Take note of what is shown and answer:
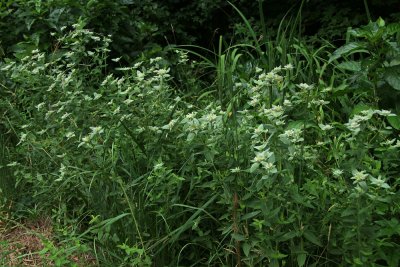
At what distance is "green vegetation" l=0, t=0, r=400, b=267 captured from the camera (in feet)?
8.84

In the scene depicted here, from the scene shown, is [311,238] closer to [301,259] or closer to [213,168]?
[301,259]

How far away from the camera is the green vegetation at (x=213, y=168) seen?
269 cm

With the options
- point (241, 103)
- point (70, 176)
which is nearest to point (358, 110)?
point (241, 103)

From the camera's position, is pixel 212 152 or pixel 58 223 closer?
pixel 212 152

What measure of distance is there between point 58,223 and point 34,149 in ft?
1.71

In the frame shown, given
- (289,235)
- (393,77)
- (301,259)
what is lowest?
(301,259)

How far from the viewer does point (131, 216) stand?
3.15 meters

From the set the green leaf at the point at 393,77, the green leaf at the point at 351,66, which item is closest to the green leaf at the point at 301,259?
the green leaf at the point at 393,77

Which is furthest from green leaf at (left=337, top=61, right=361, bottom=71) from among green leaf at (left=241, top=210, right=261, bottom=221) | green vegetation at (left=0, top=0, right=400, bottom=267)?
green leaf at (left=241, top=210, right=261, bottom=221)

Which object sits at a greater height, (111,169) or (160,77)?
(160,77)

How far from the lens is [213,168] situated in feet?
10.2

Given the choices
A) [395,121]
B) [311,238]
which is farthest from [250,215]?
[395,121]

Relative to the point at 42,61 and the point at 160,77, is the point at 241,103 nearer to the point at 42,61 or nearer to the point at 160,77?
the point at 160,77

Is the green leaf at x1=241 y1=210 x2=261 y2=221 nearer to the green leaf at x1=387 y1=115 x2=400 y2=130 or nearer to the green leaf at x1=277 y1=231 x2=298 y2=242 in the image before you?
the green leaf at x1=277 y1=231 x2=298 y2=242
